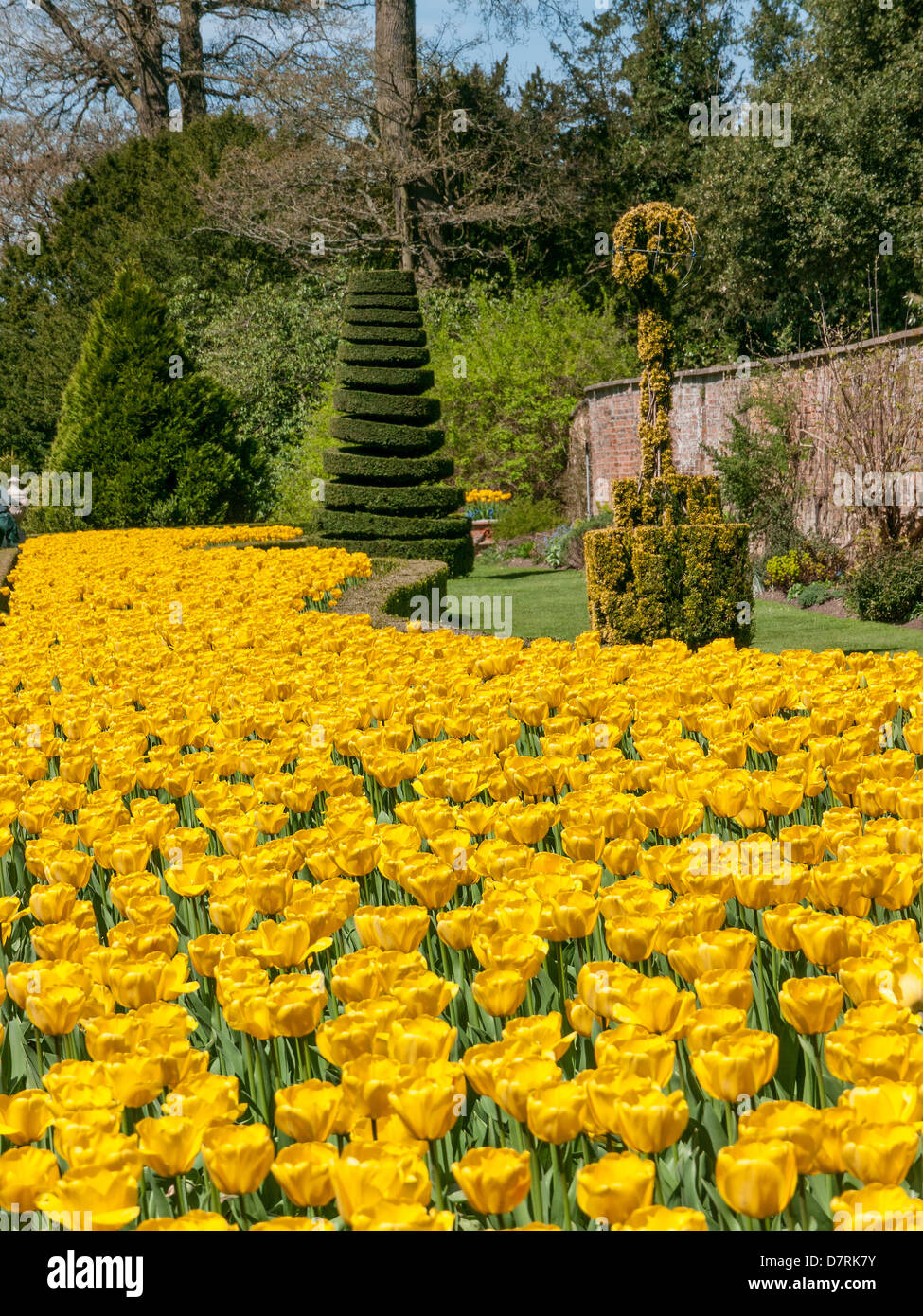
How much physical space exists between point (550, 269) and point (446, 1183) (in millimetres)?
28879

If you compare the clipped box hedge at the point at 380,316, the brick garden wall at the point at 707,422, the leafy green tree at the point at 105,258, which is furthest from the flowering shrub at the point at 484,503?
the leafy green tree at the point at 105,258

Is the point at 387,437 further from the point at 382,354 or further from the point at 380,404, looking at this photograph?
the point at 382,354

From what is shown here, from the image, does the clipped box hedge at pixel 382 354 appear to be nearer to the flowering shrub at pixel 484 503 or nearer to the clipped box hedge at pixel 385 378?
the clipped box hedge at pixel 385 378

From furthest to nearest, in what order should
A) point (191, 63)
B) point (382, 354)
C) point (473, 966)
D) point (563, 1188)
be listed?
point (191, 63) < point (382, 354) < point (473, 966) < point (563, 1188)

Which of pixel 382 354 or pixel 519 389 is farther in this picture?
pixel 519 389

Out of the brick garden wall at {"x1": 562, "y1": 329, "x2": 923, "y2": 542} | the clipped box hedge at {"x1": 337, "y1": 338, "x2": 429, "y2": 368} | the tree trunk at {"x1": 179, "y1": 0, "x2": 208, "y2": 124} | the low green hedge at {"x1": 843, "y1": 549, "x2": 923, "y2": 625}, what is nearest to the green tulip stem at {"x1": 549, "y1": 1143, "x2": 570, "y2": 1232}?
the low green hedge at {"x1": 843, "y1": 549, "x2": 923, "y2": 625}

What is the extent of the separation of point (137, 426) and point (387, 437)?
664 centimetres

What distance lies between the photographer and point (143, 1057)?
1590 mm

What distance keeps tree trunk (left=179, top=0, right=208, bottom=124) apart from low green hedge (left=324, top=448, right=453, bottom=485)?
54.0 feet

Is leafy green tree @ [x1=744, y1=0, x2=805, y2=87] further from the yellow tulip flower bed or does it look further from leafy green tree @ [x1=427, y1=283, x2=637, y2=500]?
the yellow tulip flower bed

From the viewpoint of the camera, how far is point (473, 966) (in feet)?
7.16

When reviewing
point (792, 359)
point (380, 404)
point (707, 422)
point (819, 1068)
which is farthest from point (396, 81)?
point (819, 1068)

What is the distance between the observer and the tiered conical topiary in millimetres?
16828
